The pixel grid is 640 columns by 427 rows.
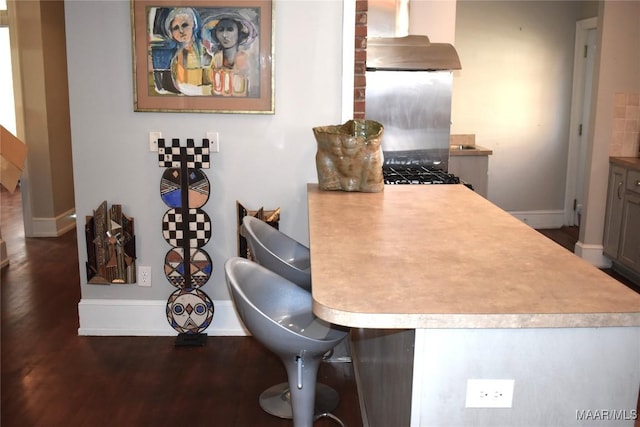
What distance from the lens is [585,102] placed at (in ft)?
21.2

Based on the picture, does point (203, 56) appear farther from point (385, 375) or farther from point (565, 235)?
point (565, 235)

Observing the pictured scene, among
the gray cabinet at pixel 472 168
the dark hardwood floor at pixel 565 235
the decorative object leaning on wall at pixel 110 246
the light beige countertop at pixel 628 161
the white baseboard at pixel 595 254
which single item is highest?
the light beige countertop at pixel 628 161

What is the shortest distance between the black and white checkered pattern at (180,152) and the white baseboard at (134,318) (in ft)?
2.77

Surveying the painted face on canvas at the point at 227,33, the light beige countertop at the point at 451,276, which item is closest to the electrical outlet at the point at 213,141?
the painted face on canvas at the point at 227,33

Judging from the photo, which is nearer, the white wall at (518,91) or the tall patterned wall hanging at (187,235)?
the tall patterned wall hanging at (187,235)

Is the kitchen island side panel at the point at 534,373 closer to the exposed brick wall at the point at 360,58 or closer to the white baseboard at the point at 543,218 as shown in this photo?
the exposed brick wall at the point at 360,58

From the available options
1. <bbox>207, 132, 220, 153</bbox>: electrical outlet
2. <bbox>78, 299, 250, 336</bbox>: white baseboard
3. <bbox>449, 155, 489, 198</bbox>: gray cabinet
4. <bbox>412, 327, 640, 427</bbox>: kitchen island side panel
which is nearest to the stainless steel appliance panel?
<bbox>449, 155, 489, 198</bbox>: gray cabinet

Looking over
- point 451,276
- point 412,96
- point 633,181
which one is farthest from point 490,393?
point 633,181

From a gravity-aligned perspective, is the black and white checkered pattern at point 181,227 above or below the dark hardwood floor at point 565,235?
above

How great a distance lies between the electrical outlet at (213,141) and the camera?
12.0 feet

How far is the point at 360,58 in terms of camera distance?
3594 millimetres

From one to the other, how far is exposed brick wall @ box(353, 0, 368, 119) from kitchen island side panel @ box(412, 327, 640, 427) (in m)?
2.28

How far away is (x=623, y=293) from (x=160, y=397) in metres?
2.19

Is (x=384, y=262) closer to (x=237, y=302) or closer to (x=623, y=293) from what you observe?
(x=237, y=302)
